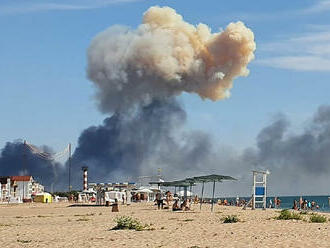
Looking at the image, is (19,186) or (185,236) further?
(19,186)

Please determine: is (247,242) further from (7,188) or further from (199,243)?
(7,188)

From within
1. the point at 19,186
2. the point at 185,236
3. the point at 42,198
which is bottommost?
the point at 42,198

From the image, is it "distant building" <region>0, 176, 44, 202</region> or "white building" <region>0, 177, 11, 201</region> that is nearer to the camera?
"white building" <region>0, 177, 11, 201</region>

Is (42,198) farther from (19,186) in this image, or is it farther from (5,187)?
(19,186)

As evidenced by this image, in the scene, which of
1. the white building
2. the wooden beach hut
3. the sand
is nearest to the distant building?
the white building

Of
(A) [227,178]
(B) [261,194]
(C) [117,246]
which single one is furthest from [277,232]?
(B) [261,194]

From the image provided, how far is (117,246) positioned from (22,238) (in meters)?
5.30

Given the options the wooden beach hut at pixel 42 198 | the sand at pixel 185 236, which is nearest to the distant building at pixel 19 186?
the wooden beach hut at pixel 42 198

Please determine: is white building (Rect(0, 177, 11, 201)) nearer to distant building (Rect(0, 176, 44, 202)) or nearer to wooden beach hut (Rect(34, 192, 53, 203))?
distant building (Rect(0, 176, 44, 202))

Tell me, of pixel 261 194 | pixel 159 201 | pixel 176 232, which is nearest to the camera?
pixel 176 232

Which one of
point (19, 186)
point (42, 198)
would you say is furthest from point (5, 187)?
point (42, 198)

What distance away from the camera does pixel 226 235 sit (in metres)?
24.7

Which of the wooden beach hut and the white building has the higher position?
the white building

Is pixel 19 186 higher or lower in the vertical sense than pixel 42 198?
higher
